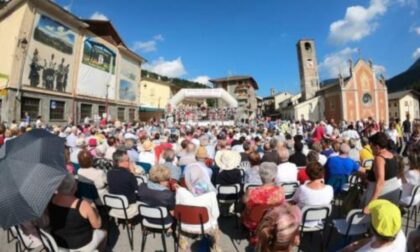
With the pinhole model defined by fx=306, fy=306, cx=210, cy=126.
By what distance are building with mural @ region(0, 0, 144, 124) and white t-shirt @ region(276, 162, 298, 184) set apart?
20682 mm

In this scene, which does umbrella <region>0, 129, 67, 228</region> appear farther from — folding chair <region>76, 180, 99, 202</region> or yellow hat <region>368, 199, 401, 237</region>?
yellow hat <region>368, 199, 401, 237</region>

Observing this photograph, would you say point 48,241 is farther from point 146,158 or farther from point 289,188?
point 146,158

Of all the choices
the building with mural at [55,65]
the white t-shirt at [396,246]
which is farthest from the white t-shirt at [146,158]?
the building with mural at [55,65]

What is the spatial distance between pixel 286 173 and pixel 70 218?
3763 millimetres

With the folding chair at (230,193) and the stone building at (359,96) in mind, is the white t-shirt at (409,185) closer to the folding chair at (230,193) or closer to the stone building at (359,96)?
the folding chair at (230,193)

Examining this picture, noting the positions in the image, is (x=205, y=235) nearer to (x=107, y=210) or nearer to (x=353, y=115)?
(x=107, y=210)

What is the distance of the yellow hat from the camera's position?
2.45m

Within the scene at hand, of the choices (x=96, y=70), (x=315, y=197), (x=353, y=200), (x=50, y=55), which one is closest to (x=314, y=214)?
(x=315, y=197)

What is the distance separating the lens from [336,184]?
602 cm

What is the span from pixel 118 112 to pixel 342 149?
34225 mm

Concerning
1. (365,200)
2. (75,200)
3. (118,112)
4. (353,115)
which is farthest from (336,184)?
(353,115)

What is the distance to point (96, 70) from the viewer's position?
31.4 meters

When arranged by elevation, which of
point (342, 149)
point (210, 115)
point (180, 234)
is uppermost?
point (210, 115)

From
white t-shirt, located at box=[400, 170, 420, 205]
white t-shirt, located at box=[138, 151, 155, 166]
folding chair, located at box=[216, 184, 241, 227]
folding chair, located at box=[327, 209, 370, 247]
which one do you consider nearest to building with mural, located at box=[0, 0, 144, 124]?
white t-shirt, located at box=[138, 151, 155, 166]
